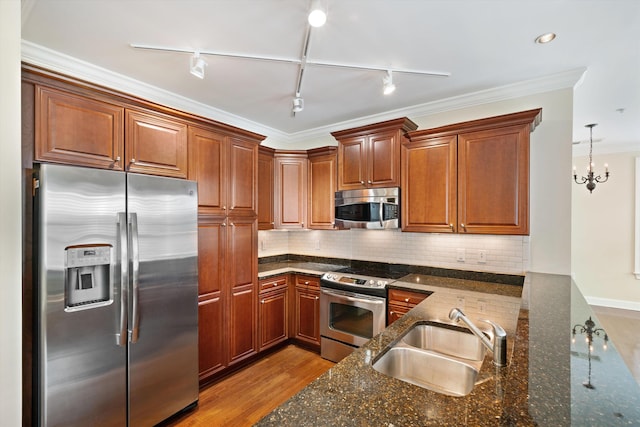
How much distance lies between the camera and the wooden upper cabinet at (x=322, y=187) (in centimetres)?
375

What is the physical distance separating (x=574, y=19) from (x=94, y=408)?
12.8 feet

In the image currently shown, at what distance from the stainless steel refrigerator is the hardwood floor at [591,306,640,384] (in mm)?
4375

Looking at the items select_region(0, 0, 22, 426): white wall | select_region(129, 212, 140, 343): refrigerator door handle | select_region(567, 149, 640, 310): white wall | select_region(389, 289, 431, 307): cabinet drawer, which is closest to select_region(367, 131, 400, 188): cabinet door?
select_region(389, 289, 431, 307): cabinet drawer

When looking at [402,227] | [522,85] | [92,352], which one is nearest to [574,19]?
[522,85]

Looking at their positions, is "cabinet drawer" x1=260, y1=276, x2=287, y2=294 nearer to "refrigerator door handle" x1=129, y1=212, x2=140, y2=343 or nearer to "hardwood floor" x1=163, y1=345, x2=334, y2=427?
"hardwood floor" x1=163, y1=345, x2=334, y2=427

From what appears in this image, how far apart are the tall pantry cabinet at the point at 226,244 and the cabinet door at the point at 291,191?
0.69 metres

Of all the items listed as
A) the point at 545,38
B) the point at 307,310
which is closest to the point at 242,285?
the point at 307,310

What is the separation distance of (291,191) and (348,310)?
168cm

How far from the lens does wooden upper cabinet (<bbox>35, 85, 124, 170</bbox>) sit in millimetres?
1826

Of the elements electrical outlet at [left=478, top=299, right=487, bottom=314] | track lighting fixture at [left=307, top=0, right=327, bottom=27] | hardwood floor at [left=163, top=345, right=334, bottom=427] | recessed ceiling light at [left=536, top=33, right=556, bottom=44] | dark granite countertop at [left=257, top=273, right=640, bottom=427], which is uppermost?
recessed ceiling light at [left=536, top=33, right=556, bottom=44]

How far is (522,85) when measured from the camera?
2748 mm

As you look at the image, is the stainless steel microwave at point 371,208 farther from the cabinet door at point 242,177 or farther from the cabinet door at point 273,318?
the cabinet door at point 273,318

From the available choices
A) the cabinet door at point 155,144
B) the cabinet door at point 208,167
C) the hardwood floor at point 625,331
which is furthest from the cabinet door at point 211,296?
the hardwood floor at point 625,331

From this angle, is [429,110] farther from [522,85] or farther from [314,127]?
[314,127]
